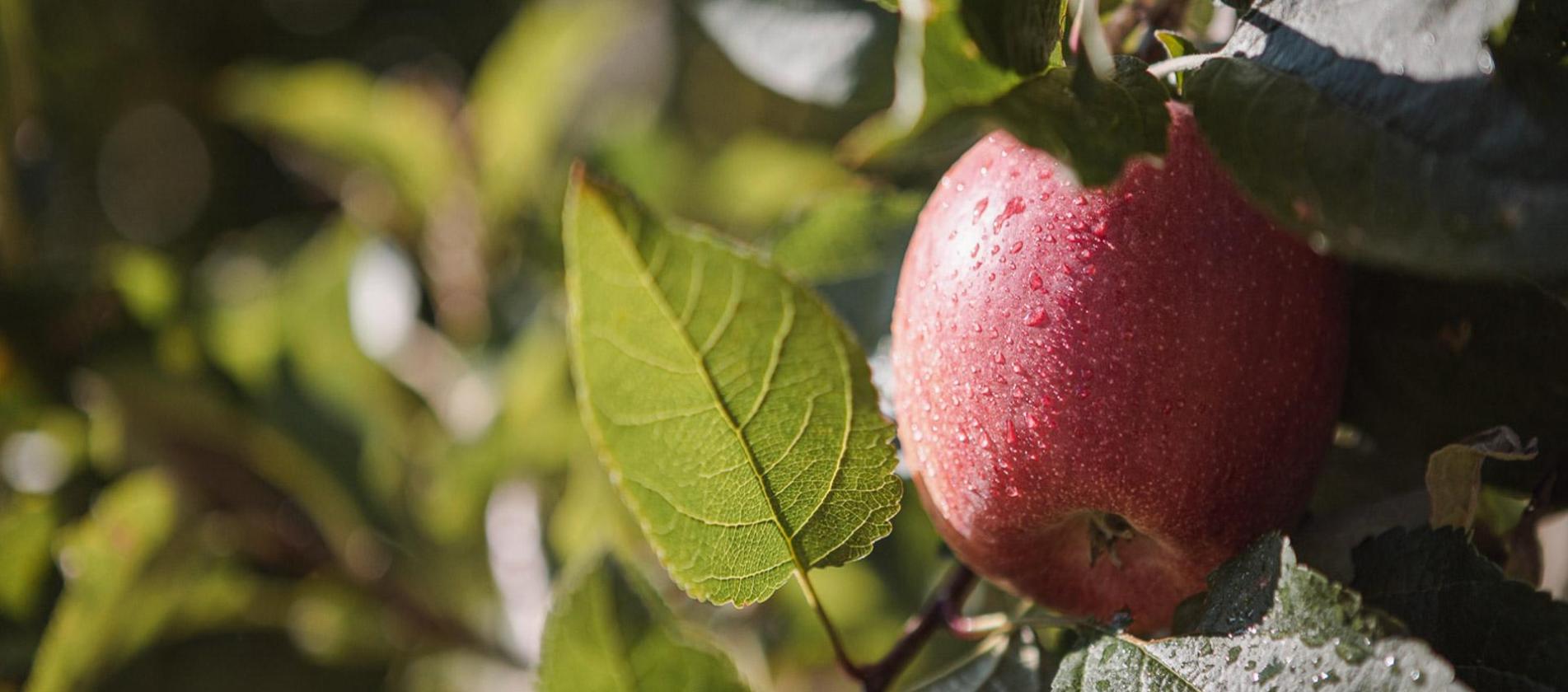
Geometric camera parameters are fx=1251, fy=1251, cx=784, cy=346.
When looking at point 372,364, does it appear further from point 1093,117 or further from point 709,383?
point 1093,117

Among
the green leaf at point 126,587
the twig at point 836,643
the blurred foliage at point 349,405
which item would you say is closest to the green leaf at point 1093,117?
the twig at point 836,643

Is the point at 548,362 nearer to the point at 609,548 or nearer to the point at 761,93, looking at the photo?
the point at 609,548

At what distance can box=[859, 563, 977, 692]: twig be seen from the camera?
584mm

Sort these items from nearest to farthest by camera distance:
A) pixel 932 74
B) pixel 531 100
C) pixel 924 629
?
pixel 932 74, pixel 924 629, pixel 531 100

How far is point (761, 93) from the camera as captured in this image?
1.65 metres

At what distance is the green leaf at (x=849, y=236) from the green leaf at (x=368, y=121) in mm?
588

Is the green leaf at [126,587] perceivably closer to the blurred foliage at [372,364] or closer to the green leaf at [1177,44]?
the blurred foliage at [372,364]

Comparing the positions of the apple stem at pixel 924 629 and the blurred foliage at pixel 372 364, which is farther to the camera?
the blurred foliage at pixel 372 364

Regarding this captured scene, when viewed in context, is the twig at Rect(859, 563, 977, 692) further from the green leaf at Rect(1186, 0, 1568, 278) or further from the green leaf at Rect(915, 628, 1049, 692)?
the green leaf at Rect(1186, 0, 1568, 278)

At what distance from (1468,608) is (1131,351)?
0.15 meters

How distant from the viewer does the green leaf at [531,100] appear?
4.07 feet

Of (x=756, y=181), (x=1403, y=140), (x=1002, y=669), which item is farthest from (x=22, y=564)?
(x=1403, y=140)

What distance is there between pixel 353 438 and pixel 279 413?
73 millimetres

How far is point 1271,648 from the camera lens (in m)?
0.44
